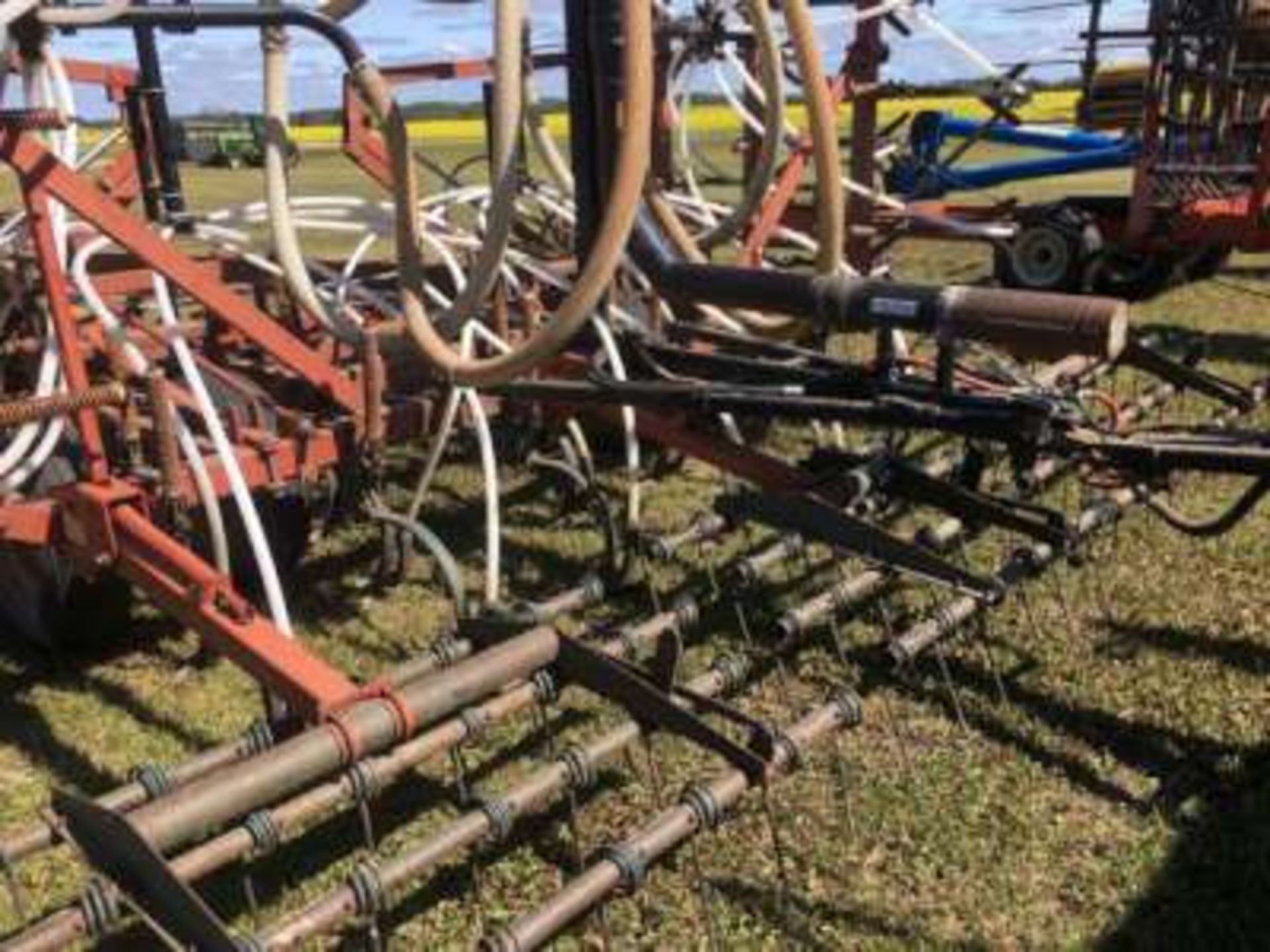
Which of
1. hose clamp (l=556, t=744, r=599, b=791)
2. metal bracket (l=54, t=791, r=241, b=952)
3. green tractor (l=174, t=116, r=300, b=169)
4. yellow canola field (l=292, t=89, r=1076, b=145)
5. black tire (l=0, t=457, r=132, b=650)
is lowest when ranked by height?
yellow canola field (l=292, t=89, r=1076, b=145)

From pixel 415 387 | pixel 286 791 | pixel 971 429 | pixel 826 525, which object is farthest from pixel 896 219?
pixel 286 791

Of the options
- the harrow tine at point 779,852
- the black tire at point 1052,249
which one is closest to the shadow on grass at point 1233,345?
the black tire at point 1052,249

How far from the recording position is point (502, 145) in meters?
2.67

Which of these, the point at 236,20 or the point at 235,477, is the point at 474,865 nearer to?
the point at 235,477

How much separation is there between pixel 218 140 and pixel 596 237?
16.4 feet

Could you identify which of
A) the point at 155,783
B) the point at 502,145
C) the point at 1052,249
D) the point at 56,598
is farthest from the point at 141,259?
the point at 1052,249

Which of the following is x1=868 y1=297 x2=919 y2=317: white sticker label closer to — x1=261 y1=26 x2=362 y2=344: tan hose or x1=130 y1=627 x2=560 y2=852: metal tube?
x1=130 y1=627 x2=560 y2=852: metal tube

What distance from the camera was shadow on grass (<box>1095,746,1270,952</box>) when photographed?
2.62 meters

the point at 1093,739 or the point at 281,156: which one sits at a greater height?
the point at 281,156

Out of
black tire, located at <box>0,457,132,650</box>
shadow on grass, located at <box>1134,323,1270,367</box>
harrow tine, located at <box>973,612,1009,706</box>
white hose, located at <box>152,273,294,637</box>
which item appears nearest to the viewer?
white hose, located at <box>152,273,294,637</box>

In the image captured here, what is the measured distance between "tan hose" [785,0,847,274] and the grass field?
112 cm

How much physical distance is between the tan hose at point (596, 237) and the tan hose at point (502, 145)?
16 cm

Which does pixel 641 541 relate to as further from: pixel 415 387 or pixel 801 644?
pixel 415 387

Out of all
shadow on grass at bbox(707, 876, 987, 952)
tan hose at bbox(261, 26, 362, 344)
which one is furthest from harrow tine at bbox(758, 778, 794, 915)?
tan hose at bbox(261, 26, 362, 344)
